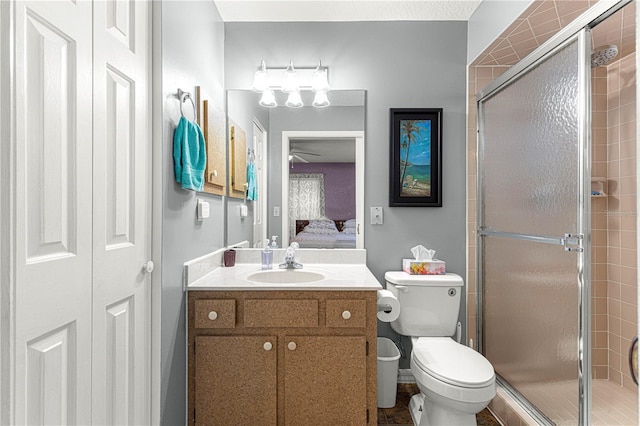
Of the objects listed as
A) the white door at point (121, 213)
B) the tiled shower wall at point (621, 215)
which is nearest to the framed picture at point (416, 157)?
the tiled shower wall at point (621, 215)

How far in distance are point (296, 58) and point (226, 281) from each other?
1495 mm

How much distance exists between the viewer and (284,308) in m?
1.63

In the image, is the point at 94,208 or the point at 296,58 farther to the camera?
the point at 296,58

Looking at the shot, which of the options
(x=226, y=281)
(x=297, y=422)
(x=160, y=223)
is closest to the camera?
(x=160, y=223)

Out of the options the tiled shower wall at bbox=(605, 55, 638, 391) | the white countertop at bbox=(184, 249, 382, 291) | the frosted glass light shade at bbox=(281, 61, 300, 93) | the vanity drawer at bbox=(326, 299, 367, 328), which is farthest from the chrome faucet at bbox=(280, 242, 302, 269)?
the tiled shower wall at bbox=(605, 55, 638, 391)

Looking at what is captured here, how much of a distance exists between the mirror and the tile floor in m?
0.96

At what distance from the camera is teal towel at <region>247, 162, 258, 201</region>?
2.27 metres

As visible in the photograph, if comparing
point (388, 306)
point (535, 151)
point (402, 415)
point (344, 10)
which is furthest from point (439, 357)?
point (344, 10)

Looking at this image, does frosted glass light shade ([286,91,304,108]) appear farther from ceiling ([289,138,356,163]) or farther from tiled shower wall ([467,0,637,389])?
tiled shower wall ([467,0,637,389])

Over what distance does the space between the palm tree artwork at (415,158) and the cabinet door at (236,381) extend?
4.22 feet

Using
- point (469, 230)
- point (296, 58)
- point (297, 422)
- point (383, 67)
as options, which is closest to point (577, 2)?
point (383, 67)

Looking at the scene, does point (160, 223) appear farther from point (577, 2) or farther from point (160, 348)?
point (577, 2)

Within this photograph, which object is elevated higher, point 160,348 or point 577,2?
point 577,2

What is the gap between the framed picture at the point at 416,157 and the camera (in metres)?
2.27
